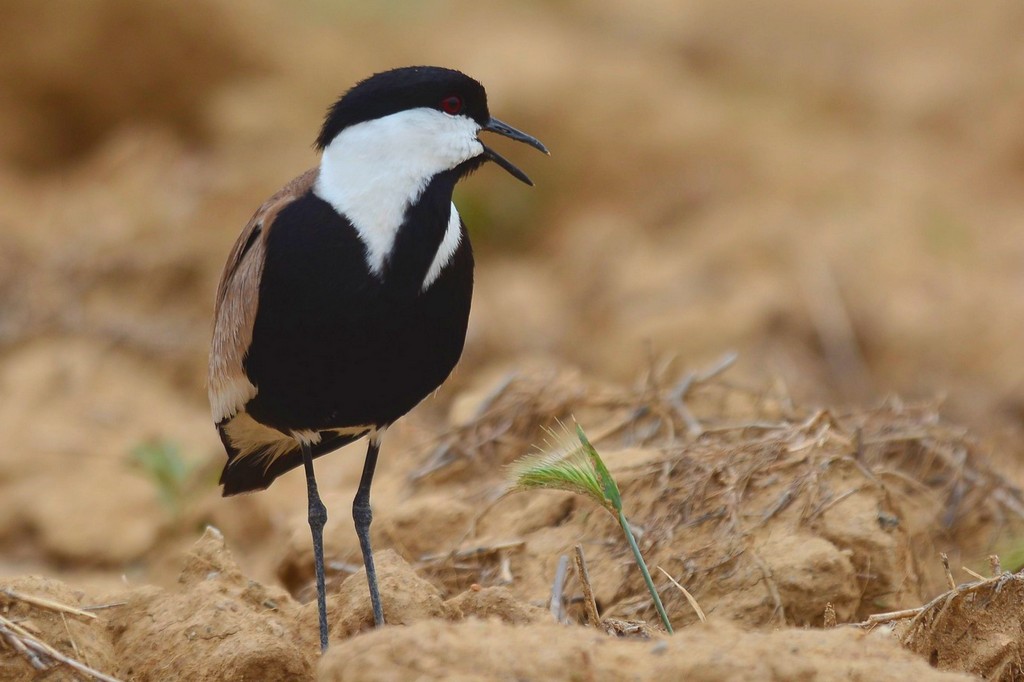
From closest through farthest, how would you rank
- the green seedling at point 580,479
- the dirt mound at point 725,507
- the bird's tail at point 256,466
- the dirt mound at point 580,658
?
the dirt mound at point 580,658 → the green seedling at point 580,479 → the dirt mound at point 725,507 → the bird's tail at point 256,466

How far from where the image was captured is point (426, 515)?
17.5 feet

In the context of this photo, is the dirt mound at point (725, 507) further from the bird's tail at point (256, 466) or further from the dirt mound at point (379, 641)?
the dirt mound at point (379, 641)

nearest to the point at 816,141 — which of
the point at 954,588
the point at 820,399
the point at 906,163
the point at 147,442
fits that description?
the point at 906,163

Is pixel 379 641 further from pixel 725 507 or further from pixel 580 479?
pixel 725 507

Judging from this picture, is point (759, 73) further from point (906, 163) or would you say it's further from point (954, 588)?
point (954, 588)

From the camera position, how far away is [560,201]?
1127 centimetres

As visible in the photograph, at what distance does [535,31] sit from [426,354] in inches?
319

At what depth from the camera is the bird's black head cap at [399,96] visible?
4277 mm

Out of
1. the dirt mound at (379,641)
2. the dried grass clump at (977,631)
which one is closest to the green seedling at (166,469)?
the dirt mound at (379,641)

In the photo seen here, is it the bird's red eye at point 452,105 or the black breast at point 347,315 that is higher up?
the bird's red eye at point 452,105

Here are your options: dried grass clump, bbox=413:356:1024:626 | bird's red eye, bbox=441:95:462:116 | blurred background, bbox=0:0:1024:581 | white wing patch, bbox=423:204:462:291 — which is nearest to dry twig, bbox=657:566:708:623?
dried grass clump, bbox=413:356:1024:626

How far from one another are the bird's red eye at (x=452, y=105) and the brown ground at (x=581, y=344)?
1.41 meters

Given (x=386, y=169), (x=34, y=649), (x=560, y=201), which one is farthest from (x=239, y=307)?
(x=560, y=201)

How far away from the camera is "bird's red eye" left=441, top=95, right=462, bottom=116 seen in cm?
437
